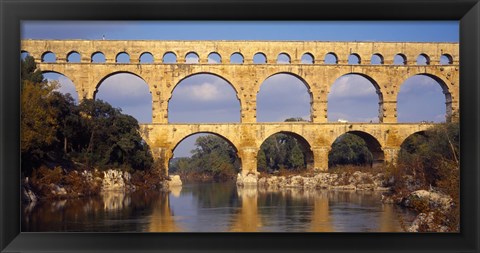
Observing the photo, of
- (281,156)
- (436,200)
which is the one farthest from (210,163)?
(436,200)

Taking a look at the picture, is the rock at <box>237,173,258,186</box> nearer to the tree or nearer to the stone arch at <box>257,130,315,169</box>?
the stone arch at <box>257,130,315,169</box>

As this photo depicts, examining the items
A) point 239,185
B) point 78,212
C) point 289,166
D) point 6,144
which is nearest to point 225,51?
point 239,185

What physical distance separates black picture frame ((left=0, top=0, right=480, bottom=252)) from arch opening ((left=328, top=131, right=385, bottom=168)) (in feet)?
73.7

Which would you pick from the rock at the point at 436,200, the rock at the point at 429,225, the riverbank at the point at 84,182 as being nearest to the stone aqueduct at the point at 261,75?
the riverbank at the point at 84,182

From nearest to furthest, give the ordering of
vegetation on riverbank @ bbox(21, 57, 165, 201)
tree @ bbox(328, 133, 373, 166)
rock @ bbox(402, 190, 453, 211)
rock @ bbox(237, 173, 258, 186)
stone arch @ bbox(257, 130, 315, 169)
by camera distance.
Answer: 1. rock @ bbox(402, 190, 453, 211)
2. vegetation on riverbank @ bbox(21, 57, 165, 201)
3. rock @ bbox(237, 173, 258, 186)
4. stone arch @ bbox(257, 130, 315, 169)
5. tree @ bbox(328, 133, 373, 166)

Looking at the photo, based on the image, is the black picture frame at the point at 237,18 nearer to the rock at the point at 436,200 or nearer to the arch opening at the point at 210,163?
the rock at the point at 436,200

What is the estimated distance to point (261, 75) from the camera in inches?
979

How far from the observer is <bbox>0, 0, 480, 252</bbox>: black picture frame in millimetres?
3188

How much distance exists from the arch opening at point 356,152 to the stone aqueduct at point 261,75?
0.35ft

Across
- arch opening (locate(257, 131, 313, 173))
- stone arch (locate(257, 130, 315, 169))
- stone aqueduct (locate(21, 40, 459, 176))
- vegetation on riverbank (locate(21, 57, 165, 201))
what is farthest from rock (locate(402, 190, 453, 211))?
arch opening (locate(257, 131, 313, 173))

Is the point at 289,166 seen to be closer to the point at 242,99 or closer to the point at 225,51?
the point at 242,99

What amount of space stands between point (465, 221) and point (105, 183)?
14.8m

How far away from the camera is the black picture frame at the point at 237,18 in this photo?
3188 mm

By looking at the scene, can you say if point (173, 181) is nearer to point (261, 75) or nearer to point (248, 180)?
point (248, 180)
